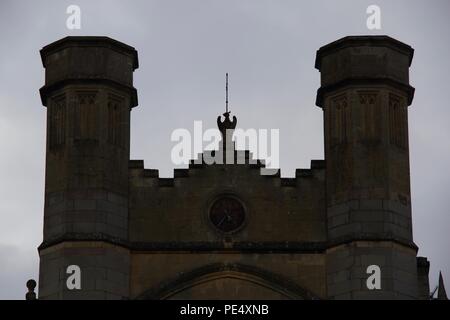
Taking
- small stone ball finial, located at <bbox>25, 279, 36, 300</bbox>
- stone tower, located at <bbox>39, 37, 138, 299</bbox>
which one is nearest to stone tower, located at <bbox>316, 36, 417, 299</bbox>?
stone tower, located at <bbox>39, 37, 138, 299</bbox>

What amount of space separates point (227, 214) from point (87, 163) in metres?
3.79

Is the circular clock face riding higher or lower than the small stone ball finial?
higher

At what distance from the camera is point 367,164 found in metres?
73.2

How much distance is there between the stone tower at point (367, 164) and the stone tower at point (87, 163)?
5.23m

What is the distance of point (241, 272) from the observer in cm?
7256

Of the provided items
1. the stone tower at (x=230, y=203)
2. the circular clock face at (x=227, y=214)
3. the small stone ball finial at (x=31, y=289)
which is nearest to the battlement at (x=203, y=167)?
the stone tower at (x=230, y=203)

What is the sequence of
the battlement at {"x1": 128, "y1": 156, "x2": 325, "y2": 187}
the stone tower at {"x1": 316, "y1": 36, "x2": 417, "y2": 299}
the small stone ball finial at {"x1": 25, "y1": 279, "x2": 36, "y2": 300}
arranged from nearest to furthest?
the small stone ball finial at {"x1": 25, "y1": 279, "x2": 36, "y2": 300}, the stone tower at {"x1": 316, "y1": 36, "x2": 417, "y2": 299}, the battlement at {"x1": 128, "y1": 156, "x2": 325, "y2": 187}

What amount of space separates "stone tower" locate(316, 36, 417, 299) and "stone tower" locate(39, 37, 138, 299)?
5.23 meters

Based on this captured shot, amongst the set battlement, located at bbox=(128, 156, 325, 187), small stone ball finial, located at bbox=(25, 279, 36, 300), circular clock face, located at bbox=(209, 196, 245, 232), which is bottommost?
small stone ball finial, located at bbox=(25, 279, 36, 300)

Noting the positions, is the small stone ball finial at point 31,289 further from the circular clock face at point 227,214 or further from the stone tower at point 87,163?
the circular clock face at point 227,214

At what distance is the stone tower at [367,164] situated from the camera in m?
72.2

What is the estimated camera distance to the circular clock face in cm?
7312

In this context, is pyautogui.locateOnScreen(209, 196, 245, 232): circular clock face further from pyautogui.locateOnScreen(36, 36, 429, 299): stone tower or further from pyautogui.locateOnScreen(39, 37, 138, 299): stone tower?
pyautogui.locateOnScreen(39, 37, 138, 299): stone tower
